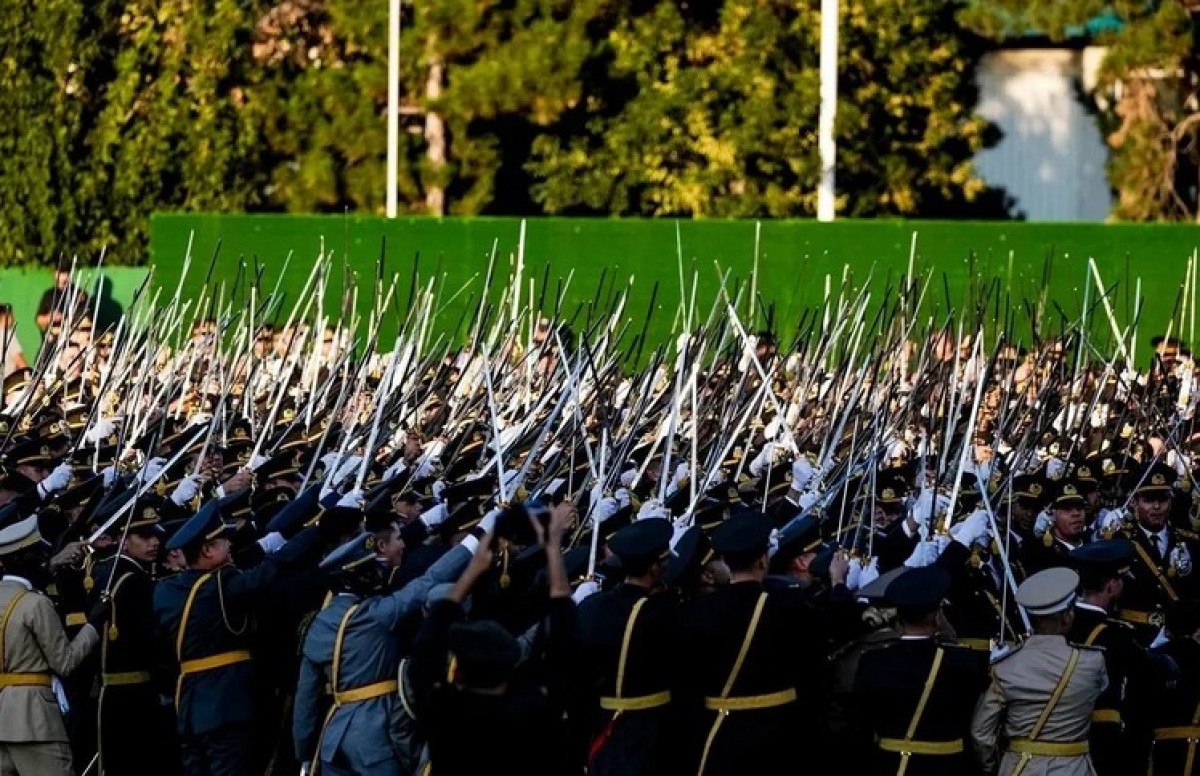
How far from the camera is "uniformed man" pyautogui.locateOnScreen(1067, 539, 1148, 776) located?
904cm

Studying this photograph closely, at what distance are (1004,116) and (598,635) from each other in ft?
76.0

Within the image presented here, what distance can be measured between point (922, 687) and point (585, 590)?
1482 mm

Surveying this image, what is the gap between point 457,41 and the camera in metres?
29.7

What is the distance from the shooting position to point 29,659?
10078mm

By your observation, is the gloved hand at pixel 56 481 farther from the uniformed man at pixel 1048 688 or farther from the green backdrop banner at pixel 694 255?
the green backdrop banner at pixel 694 255

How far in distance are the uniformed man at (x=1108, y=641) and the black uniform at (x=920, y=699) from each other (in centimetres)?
40

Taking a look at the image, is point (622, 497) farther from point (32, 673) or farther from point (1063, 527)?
point (32, 673)

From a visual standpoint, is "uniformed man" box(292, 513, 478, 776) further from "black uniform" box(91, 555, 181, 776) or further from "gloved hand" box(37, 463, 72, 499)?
"gloved hand" box(37, 463, 72, 499)

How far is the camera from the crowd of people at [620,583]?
8859 millimetres

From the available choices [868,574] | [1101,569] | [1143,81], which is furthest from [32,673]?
[1143,81]

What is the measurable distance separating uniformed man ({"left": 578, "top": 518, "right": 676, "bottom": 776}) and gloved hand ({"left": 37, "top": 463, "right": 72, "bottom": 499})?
418cm

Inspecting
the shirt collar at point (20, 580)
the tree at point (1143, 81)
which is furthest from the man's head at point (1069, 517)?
the tree at point (1143, 81)

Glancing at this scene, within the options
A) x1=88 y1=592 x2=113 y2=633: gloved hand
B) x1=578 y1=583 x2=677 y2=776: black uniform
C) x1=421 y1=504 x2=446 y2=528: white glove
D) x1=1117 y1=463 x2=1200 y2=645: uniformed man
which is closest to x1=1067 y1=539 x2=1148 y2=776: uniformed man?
x1=1117 y1=463 x2=1200 y2=645: uniformed man

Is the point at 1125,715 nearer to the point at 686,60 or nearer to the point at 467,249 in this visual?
the point at 467,249
